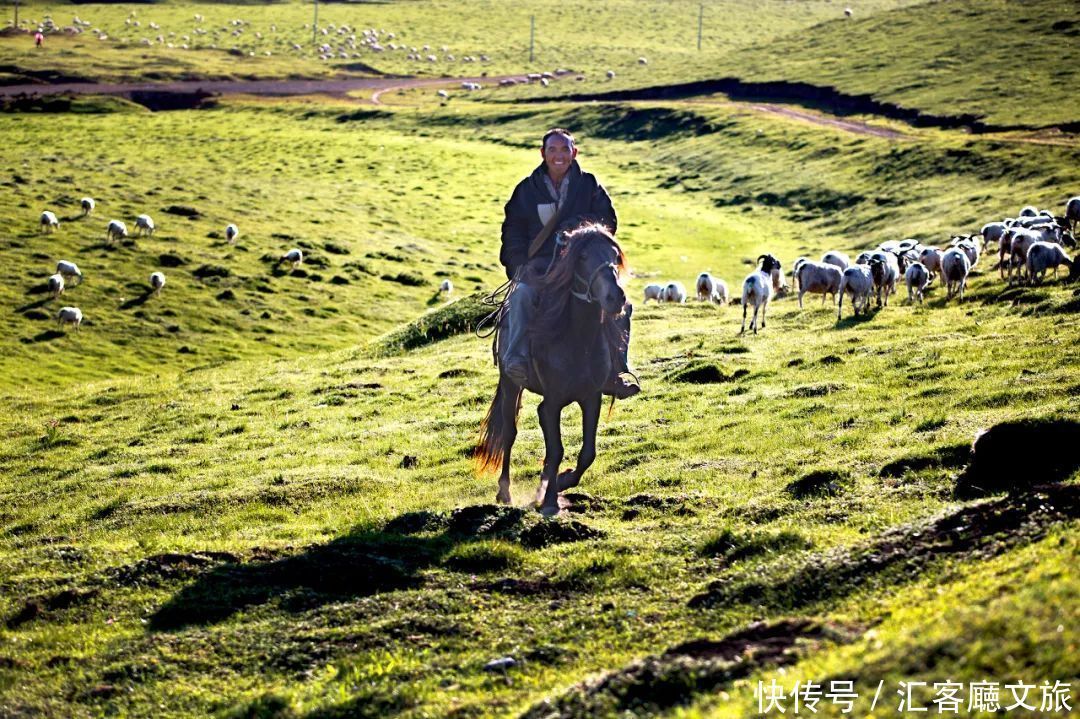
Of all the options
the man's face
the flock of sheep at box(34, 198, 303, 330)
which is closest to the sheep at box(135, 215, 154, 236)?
the flock of sheep at box(34, 198, 303, 330)

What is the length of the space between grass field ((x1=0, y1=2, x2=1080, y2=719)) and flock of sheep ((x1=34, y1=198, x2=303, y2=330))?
58cm

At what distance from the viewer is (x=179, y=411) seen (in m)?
26.2

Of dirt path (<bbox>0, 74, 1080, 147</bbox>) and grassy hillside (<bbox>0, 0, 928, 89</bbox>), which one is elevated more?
grassy hillside (<bbox>0, 0, 928, 89</bbox>)

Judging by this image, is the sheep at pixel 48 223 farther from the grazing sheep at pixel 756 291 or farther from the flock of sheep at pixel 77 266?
the grazing sheep at pixel 756 291

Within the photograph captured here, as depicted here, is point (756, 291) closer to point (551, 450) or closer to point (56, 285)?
point (551, 450)

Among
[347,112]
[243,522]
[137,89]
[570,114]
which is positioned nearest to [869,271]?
[243,522]

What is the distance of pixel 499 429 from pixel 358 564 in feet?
13.1

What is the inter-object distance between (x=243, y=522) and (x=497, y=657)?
23.4 ft

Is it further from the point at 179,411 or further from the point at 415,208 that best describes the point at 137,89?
the point at 179,411

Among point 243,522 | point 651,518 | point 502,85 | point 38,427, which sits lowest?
point 38,427

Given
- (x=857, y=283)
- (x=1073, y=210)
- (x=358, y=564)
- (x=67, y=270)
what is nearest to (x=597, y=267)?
(x=358, y=564)

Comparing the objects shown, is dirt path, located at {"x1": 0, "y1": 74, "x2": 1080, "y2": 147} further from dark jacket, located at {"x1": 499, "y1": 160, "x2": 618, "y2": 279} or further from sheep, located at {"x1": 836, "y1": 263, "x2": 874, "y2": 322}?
dark jacket, located at {"x1": 499, "y1": 160, "x2": 618, "y2": 279}

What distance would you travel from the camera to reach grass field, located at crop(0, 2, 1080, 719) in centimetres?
895

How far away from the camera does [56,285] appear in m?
39.1
